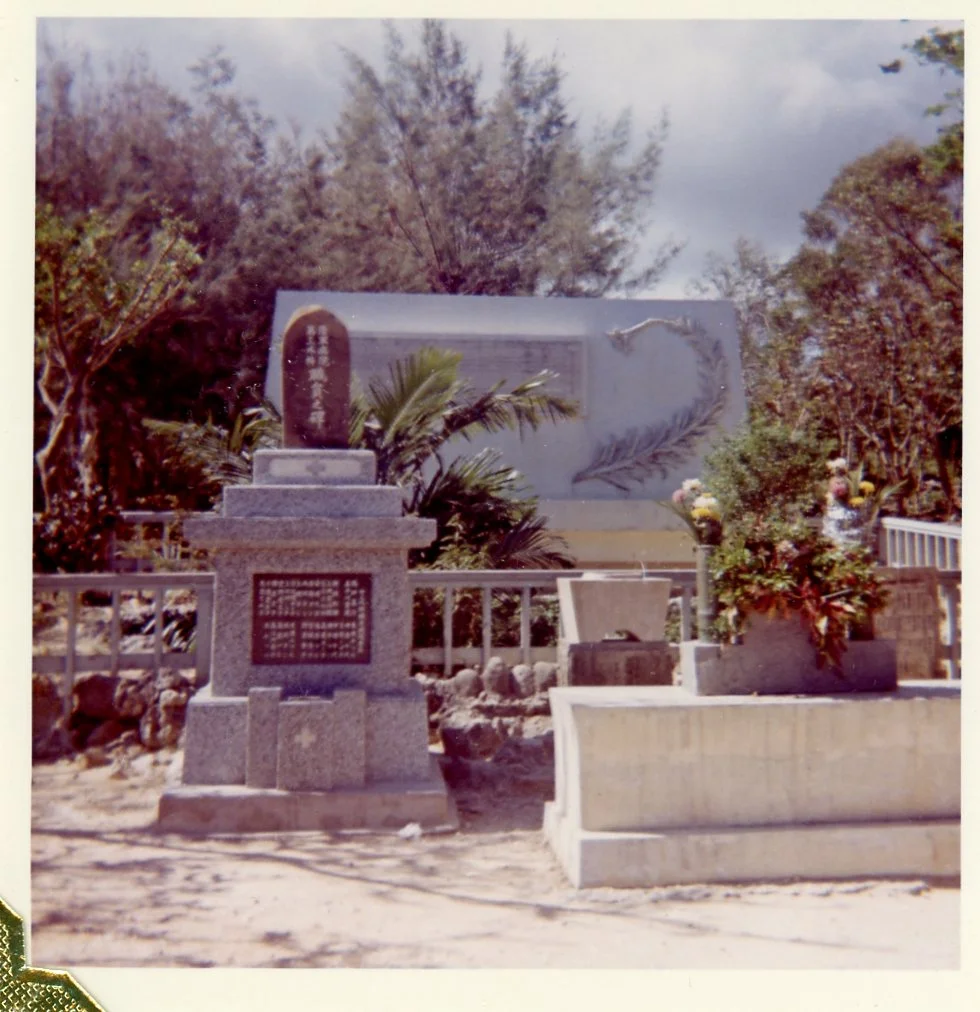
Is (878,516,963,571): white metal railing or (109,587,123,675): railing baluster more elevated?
(878,516,963,571): white metal railing

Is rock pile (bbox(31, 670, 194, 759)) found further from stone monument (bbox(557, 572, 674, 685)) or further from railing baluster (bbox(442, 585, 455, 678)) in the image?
stone monument (bbox(557, 572, 674, 685))

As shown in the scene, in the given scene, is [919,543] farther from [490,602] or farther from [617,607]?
[490,602]

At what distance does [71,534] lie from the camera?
384 inches

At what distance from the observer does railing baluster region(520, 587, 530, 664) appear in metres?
7.29

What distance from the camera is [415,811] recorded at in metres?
5.40

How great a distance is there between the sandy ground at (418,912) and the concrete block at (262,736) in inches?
14.1

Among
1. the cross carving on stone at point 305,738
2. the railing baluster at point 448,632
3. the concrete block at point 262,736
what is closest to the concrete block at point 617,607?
the railing baluster at point 448,632

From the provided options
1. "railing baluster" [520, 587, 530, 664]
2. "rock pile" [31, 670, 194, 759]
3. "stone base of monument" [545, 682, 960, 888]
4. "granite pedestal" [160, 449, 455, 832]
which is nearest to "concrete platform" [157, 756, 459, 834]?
"granite pedestal" [160, 449, 455, 832]

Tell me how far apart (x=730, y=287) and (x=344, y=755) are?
52.9ft

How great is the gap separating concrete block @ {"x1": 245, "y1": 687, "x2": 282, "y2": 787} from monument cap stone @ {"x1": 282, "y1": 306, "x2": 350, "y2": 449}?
1.47 metres

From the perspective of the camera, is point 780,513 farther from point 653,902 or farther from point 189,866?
point 189,866

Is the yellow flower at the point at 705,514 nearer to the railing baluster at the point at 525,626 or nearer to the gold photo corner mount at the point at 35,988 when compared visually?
the railing baluster at the point at 525,626

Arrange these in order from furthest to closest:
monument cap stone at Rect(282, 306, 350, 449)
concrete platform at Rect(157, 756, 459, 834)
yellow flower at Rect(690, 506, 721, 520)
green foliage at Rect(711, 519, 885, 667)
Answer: monument cap stone at Rect(282, 306, 350, 449) → concrete platform at Rect(157, 756, 459, 834) → yellow flower at Rect(690, 506, 721, 520) → green foliage at Rect(711, 519, 885, 667)

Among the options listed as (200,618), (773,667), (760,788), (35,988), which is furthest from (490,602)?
(35,988)
